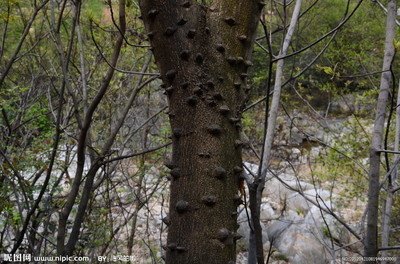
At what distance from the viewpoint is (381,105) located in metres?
1.35

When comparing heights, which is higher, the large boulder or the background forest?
the background forest

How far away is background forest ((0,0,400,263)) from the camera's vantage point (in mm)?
1663

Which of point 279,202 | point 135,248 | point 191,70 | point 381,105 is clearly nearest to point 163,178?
point 135,248

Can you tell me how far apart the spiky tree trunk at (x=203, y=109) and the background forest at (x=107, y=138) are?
0.11m

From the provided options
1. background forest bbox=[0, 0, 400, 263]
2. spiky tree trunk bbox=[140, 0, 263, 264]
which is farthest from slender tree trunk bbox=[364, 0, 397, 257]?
spiky tree trunk bbox=[140, 0, 263, 264]

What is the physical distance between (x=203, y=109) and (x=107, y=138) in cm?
261

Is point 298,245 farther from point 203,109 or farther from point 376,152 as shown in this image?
point 203,109

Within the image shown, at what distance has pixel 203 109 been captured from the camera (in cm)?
91

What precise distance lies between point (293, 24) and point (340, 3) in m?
8.24

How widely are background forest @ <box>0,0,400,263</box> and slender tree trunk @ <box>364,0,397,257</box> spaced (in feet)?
0.13

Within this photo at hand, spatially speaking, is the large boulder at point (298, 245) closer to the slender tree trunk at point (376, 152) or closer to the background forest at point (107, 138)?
the background forest at point (107, 138)

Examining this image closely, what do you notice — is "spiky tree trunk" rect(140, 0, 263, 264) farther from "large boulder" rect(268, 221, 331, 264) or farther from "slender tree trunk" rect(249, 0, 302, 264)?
"large boulder" rect(268, 221, 331, 264)

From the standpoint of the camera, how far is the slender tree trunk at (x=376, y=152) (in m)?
1.18

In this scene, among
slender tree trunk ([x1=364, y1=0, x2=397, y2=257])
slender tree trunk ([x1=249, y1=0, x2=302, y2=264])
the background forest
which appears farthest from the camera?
the background forest
